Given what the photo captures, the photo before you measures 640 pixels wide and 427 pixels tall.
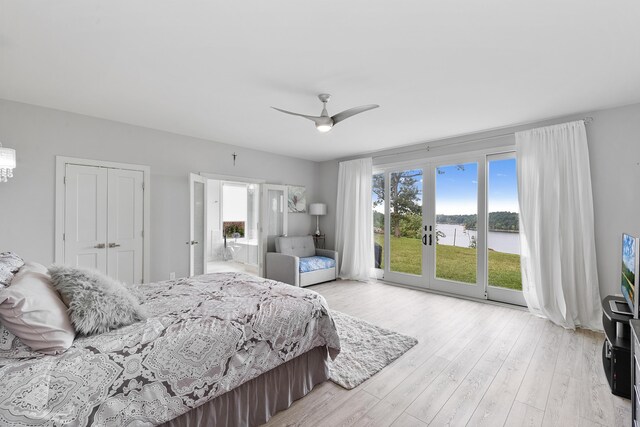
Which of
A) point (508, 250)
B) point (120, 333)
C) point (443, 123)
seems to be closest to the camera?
point (120, 333)

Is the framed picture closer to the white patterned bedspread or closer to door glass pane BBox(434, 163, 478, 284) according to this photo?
door glass pane BBox(434, 163, 478, 284)

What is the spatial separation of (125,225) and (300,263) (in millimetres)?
2816

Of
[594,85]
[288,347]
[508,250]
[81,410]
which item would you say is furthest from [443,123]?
[81,410]

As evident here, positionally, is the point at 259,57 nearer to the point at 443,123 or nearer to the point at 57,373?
the point at 57,373

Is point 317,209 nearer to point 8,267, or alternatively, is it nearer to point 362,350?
point 362,350

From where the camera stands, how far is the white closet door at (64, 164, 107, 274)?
349 cm

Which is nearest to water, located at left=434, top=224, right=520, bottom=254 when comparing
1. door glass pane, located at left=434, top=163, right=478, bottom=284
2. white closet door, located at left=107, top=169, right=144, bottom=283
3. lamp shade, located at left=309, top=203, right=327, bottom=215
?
door glass pane, located at left=434, top=163, right=478, bottom=284

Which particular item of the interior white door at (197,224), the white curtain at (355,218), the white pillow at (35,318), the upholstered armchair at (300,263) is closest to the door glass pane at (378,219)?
the white curtain at (355,218)

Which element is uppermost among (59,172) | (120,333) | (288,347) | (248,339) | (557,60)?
(557,60)

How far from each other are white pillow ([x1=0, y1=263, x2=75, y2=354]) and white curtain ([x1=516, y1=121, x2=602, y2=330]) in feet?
15.5

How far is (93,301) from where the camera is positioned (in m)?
1.56

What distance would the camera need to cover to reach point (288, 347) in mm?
2002

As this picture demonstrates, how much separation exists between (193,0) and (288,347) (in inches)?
92.3

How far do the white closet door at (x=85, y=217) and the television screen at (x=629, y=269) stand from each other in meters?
5.46
